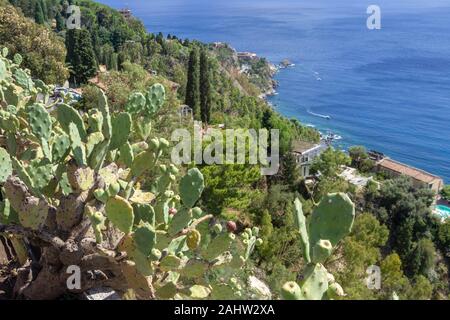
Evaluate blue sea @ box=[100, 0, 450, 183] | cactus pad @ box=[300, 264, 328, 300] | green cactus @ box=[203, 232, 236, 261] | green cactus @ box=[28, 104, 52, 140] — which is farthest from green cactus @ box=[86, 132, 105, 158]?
blue sea @ box=[100, 0, 450, 183]

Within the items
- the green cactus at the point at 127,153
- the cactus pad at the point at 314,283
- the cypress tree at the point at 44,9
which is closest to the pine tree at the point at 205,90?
the green cactus at the point at 127,153

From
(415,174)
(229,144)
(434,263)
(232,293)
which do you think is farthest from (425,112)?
(232,293)

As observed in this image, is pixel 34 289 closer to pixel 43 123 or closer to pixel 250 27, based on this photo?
pixel 43 123

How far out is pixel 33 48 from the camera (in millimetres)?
14109

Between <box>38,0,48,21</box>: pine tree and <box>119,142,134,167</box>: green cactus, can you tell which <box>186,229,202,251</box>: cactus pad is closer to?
<box>119,142,134,167</box>: green cactus

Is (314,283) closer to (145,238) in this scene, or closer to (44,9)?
(145,238)

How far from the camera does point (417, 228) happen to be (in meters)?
18.0

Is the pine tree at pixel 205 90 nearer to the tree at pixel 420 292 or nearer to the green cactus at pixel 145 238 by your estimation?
the tree at pixel 420 292

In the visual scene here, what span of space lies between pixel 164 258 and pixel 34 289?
97 cm

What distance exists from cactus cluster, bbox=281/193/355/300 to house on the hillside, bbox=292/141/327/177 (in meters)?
17.4

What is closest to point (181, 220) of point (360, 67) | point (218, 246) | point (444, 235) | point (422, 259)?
point (218, 246)

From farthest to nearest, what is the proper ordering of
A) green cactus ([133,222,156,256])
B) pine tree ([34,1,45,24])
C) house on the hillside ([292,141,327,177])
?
pine tree ([34,1,45,24]), house on the hillside ([292,141,327,177]), green cactus ([133,222,156,256])

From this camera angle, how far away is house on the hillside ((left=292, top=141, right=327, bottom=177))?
67.4 feet

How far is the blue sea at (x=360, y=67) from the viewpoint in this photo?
4083cm
